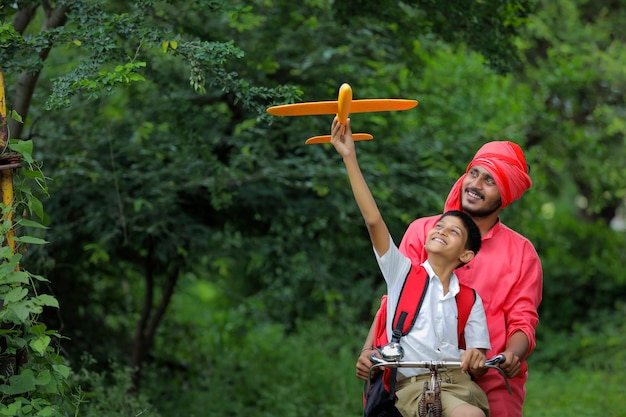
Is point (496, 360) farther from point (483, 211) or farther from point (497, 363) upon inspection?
point (483, 211)

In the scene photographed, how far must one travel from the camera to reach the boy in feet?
10.5

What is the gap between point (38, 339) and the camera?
10.5 ft

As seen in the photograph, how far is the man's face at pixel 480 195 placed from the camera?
11.6ft

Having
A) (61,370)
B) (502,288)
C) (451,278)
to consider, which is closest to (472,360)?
(451,278)

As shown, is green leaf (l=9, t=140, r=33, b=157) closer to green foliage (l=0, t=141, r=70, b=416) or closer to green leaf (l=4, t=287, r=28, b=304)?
green foliage (l=0, t=141, r=70, b=416)

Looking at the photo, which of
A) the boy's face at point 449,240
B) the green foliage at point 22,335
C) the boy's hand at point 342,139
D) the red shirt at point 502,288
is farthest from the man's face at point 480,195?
the green foliage at point 22,335

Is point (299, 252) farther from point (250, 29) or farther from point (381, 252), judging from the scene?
point (381, 252)

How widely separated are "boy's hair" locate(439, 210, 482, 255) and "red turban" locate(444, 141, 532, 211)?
0.24m

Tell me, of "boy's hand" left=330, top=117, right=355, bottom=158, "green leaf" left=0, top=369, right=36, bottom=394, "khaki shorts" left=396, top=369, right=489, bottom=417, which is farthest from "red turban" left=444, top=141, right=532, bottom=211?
"green leaf" left=0, top=369, right=36, bottom=394

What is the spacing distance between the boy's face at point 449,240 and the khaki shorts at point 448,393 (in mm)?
405

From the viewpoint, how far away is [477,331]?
3.30 m

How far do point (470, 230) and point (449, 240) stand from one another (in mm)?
97

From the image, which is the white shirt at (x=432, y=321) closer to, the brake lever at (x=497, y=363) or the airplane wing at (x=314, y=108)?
the brake lever at (x=497, y=363)

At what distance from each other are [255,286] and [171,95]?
5205mm
